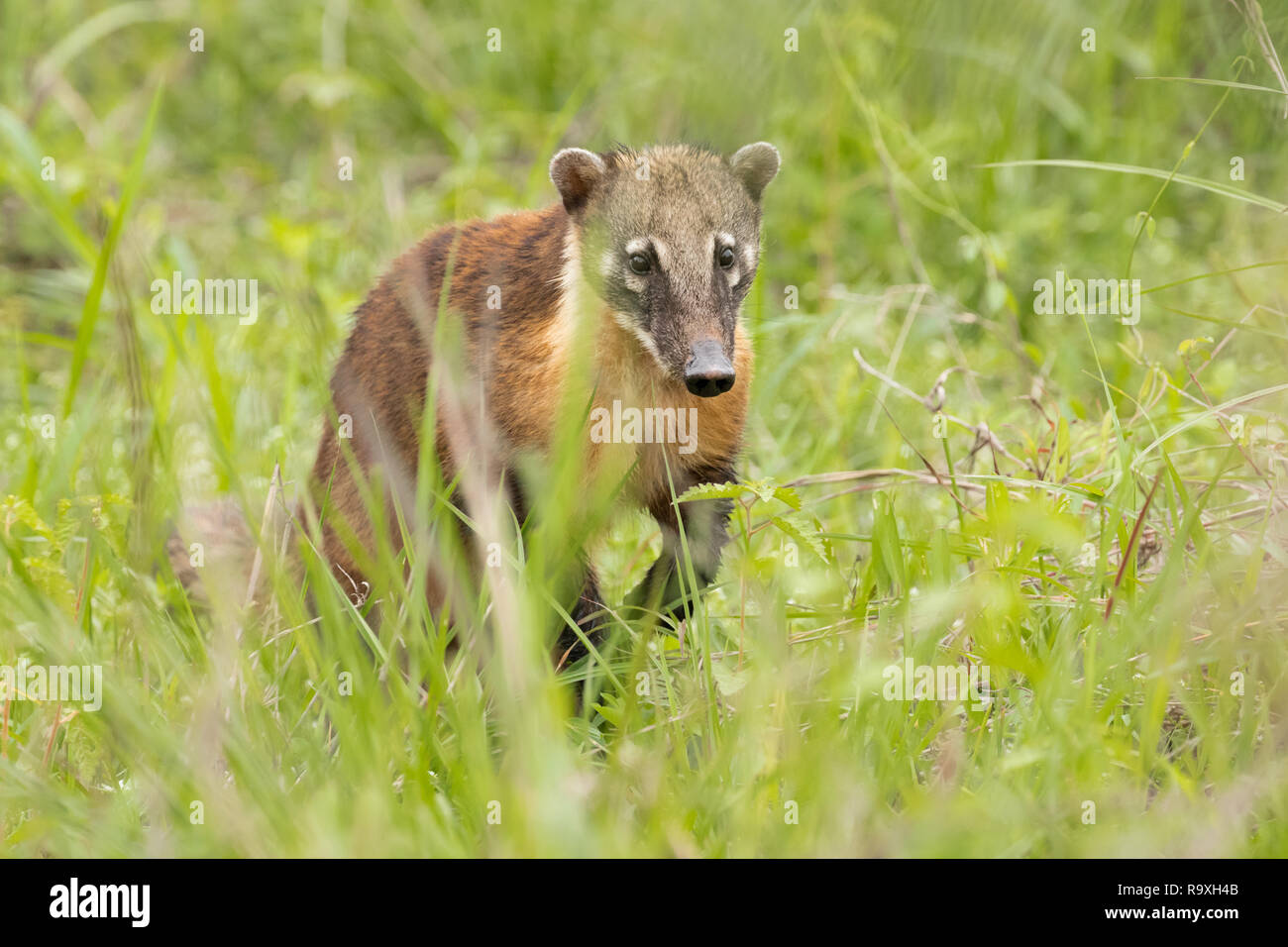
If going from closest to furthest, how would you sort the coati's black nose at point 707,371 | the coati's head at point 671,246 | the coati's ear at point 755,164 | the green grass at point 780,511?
the green grass at point 780,511 < the coati's black nose at point 707,371 < the coati's head at point 671,246 < the coati's ear at point 755,164

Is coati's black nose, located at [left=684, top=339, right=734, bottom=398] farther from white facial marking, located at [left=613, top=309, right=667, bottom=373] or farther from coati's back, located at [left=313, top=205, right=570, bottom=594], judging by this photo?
coati's back, located at [left=313, top=205, right=570, bottom=594]

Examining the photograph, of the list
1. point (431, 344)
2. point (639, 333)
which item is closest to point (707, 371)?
point (639, 333)

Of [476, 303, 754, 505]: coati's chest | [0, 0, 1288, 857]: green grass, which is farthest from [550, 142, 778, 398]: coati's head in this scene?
[0, 0, 1288, 857]: green grass

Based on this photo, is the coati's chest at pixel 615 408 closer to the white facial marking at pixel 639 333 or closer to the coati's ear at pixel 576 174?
the white facial marking at pixel 639 333

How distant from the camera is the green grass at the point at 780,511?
3.24 meters

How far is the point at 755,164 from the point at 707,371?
3.91 ft

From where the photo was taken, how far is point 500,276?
193 inches

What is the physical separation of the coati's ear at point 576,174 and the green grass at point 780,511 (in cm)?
95

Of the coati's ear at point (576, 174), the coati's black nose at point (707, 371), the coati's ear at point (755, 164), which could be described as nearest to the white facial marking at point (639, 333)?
the coati's black nose at point (707, 371)

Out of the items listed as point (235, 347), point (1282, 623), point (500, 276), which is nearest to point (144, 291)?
point (235, 347)

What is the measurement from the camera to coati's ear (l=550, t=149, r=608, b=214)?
15.4 ft

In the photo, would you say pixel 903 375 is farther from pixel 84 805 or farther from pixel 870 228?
pixel 84 805

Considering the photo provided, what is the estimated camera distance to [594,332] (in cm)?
455
